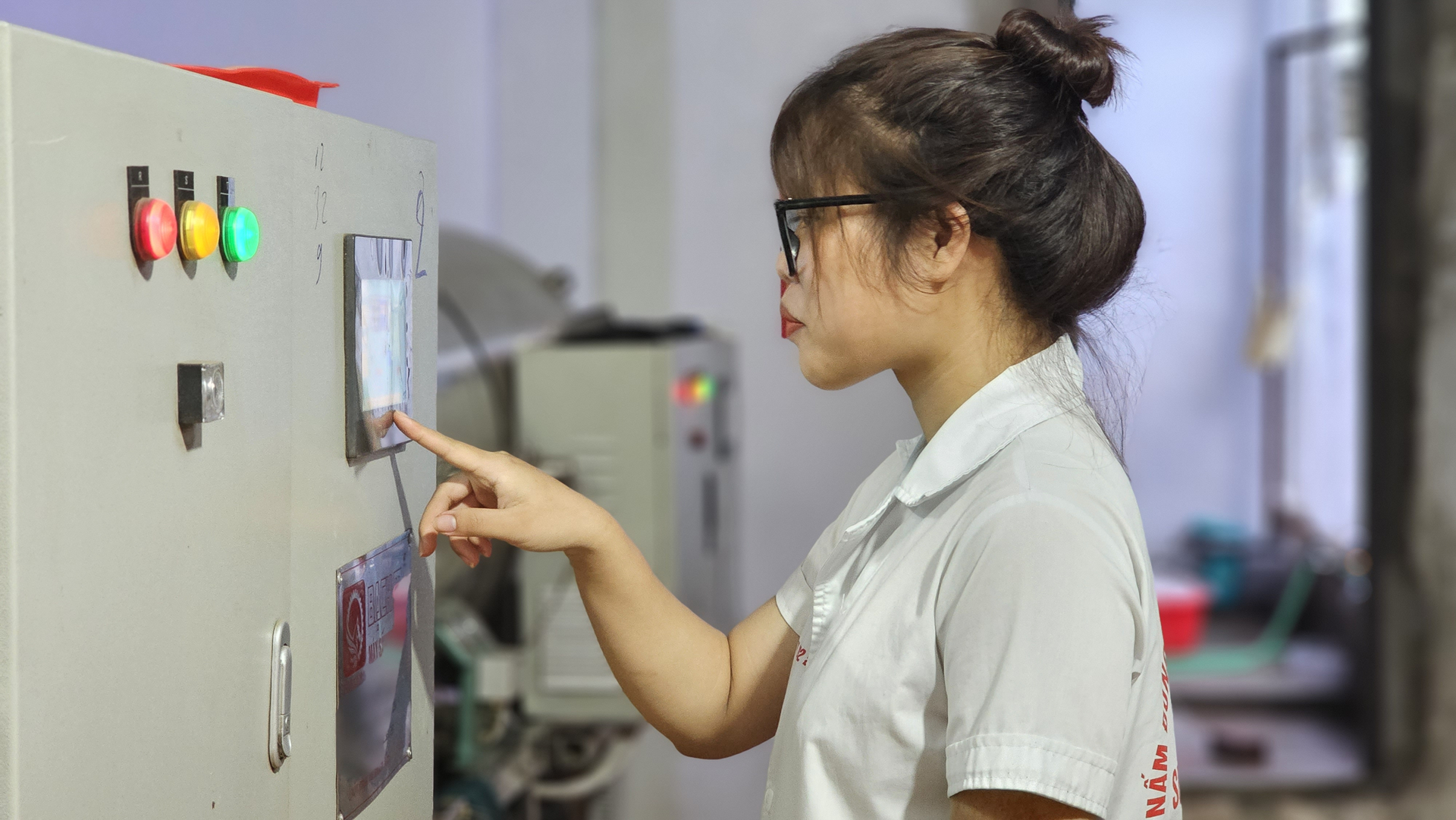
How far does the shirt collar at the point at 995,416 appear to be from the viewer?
0.79 meters

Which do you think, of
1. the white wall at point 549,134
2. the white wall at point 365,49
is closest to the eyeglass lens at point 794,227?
the white wall at point 365,49

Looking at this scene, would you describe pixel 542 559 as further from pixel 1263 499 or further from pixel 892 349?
pixel 1263 499

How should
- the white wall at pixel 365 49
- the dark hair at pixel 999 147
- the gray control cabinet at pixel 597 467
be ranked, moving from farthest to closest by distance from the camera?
the gray control cabinet at pixel 597 467, the white wall at pixel 365 49, the dark hair at pixel 999 147

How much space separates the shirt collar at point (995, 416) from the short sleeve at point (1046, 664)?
0.09m

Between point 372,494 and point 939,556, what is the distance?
1.39 ft

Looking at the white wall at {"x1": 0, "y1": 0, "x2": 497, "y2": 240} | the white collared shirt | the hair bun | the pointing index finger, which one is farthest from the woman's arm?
the white wall at {"x1": 0, "y1": 0, "x2": 497, "y2": 240}

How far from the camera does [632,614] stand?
95cm

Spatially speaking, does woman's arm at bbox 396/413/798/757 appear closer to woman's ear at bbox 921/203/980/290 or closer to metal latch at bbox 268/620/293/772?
metal latch at bbox 268/620/293/772

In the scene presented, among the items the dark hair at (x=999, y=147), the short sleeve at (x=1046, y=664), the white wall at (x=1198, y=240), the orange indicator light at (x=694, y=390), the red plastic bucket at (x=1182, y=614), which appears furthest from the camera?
the white wall at (x=1198, y=240)

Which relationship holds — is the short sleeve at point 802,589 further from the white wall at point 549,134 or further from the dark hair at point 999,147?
the white wall at point 549,134

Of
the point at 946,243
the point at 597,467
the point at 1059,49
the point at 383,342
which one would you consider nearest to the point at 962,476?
the point at 946,243

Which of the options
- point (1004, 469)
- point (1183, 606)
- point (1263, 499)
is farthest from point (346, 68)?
point (1263, 499)

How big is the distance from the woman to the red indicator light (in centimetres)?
27

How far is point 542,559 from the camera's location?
1957 mm
